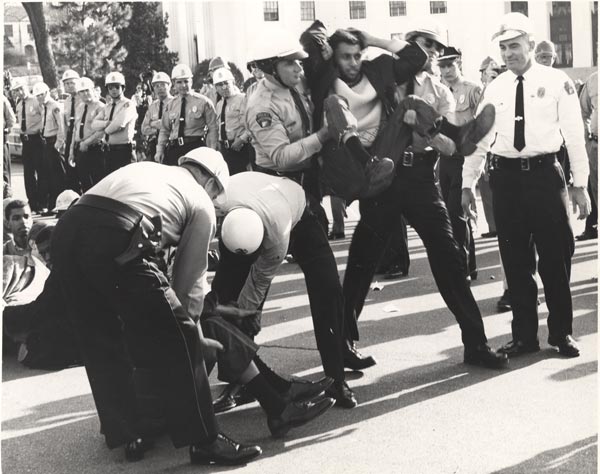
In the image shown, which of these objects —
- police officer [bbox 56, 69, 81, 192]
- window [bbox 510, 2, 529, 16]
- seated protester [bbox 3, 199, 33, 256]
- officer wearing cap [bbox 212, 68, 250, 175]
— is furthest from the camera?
window [bbox 510, 2, 529, 16]

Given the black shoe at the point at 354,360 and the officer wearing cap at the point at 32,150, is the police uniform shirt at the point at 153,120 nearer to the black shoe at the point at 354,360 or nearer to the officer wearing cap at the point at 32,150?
the officer wearing cap at the point at 32,150

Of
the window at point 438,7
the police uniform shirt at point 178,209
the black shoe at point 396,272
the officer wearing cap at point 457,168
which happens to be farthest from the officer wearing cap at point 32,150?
the police uniform shirt at point 178,209

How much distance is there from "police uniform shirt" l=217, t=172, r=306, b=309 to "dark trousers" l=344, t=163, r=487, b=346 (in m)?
0.85

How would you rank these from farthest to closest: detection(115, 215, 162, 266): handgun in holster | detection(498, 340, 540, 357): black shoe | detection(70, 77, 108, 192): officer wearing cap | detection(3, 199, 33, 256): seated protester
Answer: detection(70, 77, 108, 192): officer wearing cap < detection(3, 199, 33, 256): seated protester < detection(498, 340, 540, 357): black shoe < detection(115, 215, 162, 266): handgun in holster

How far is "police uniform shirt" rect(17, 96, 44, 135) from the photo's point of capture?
642 inches

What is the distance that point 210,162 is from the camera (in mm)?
4637

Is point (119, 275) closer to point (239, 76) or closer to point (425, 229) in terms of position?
point (425, 229)

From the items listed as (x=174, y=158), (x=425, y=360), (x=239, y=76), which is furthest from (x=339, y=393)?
(x=239, y=76)

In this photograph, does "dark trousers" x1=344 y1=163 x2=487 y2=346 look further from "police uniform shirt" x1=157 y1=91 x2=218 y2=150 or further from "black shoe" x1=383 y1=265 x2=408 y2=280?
"police uniform shirt" x1=157 y1=91 x2=218 y2=150

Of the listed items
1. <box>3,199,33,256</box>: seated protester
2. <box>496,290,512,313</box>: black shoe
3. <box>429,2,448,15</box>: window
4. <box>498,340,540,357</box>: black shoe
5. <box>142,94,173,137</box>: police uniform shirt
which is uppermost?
<box>429,2,448,15</box>: window

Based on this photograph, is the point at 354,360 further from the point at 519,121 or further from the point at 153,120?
the point at 153,120

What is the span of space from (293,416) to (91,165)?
9959 mm

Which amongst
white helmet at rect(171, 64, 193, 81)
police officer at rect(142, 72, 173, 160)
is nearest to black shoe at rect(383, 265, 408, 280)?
white helmet at rect(171, 64, 193, 81)

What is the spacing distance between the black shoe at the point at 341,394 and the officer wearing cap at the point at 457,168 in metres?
2.26
